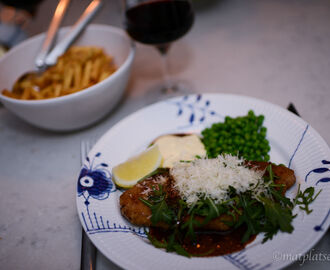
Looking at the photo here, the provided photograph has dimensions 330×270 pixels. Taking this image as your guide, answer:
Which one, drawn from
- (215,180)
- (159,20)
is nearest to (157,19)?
(159,20)

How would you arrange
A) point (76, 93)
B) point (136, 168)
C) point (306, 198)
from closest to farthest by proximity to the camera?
point (306, 198) → point (136, 168) → point (76, 93)

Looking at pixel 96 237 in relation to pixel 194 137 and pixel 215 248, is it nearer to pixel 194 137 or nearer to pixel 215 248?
pixel 215 248

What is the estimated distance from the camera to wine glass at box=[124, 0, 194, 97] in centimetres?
255

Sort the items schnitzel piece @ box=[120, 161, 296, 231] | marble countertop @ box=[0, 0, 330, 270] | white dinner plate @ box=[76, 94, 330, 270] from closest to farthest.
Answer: white dinner plate @ box=[76, 94, 330, 270] → schnitzel piece @ box=[120, 161, 296, 231] → marble countertop @ box=[0, 0, 330, 270]

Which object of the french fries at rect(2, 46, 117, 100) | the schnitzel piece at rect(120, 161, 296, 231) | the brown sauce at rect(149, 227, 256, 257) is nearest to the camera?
the brown sauce at rect(149, 227, 256, 257)

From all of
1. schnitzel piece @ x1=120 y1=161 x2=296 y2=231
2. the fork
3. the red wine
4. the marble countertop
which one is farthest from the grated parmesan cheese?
the red wine

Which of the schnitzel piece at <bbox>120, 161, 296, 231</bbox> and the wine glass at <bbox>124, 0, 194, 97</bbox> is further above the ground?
the wine glass at <bbox>124, 0, 194, 97</bbox>

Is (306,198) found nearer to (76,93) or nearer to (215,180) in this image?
(215,180)

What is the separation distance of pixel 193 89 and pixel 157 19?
2.83ft

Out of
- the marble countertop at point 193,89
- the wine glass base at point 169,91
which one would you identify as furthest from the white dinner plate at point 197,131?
the wine glass base at point 169,91

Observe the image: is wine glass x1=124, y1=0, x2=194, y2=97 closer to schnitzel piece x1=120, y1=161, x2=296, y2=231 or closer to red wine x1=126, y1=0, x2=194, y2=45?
red wine x1=126, y1=0, x2=194, y2=45

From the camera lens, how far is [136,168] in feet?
7.07

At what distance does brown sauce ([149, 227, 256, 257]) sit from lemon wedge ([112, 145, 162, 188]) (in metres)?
0.43

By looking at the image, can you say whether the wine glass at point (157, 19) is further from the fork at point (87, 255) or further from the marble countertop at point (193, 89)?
the fork at point (87, 255)
